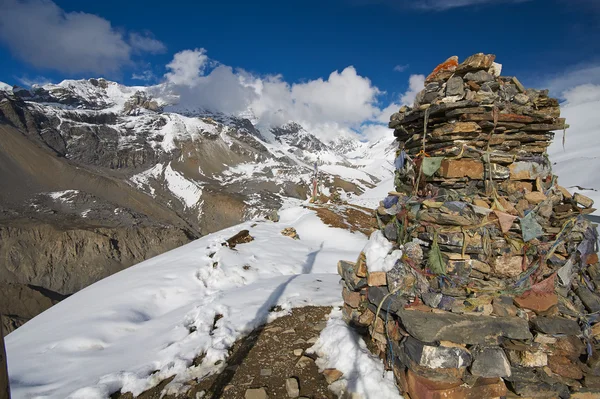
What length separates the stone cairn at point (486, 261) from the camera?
13.3 ft

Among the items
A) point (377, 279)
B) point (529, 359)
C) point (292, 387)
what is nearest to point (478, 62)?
point (377, 279)

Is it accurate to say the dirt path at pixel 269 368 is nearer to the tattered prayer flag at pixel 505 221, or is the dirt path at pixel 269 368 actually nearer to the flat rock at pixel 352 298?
the flat rock at pixel 352 298

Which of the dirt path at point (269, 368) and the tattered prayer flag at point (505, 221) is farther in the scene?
the dirt path at point (269, 368)

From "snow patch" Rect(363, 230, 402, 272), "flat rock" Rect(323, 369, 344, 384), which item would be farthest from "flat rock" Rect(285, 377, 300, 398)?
"snow patch" Rect(363, 230, 402, 272)

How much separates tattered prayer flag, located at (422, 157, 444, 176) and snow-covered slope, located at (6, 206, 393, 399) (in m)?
3.38

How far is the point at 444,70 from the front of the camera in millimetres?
5301

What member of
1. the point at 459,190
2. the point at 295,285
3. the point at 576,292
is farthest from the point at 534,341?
the point at 295,285

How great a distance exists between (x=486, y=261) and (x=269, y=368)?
3.77 m

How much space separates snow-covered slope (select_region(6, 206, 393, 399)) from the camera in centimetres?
562

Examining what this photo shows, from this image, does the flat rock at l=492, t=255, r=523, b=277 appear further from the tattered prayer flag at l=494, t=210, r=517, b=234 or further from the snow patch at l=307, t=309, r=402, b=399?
the snow patch at l=307, t=309, r=402, b=399

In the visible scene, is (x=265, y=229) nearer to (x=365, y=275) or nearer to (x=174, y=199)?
(x=365, y=275)

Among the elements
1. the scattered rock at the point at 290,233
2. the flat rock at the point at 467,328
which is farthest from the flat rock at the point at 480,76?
the scattered rock at the point at 290,233

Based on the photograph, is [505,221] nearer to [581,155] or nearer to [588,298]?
[588,298]

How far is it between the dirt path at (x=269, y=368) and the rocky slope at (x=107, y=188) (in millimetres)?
54278
